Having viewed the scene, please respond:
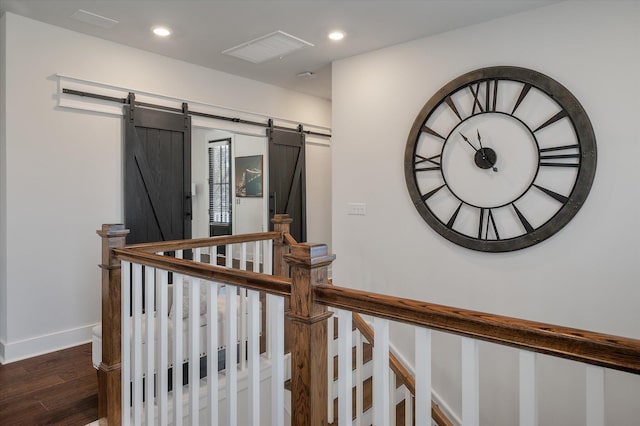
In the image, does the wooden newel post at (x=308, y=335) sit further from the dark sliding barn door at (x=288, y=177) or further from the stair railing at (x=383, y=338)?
the dark sliding barn door at (x=288, y=177)

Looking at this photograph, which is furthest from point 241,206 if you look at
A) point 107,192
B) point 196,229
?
point 107,192

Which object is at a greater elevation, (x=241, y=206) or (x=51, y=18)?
(x=51, y=18)

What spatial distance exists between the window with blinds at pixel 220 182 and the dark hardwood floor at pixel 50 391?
4281 mm

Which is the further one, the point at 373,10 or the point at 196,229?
the point at 196,229

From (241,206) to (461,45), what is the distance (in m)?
4.55

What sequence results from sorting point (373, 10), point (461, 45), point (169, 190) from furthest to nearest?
point (169, 190) < point (461, 45) < point (373, 10)

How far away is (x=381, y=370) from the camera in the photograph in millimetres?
1154

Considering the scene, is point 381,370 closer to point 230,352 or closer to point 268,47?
point 230,352

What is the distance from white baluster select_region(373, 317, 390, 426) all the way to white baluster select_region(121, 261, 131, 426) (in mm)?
1529

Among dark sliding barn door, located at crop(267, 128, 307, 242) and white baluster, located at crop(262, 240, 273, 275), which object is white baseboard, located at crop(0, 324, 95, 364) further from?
dark sliding barn door, located at crop(267, 128, 307, 242)

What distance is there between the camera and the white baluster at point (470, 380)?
3.28ft

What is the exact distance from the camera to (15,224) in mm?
3143

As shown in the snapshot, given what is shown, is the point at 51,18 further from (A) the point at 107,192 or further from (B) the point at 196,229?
(B) the point at 196,229

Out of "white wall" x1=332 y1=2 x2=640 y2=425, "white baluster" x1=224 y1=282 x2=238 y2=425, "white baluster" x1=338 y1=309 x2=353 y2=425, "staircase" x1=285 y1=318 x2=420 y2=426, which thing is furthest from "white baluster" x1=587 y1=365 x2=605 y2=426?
"white wall" x1=332 y1=2 x2=640 y2=425
